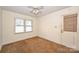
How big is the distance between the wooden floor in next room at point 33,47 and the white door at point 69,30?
0.12 metres

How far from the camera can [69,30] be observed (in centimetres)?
133

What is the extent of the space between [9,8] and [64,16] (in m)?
1.04

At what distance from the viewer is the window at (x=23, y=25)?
1.32 metres

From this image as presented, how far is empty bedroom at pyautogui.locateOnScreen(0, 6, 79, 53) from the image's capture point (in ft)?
4.11

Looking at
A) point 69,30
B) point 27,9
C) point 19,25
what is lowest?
point 69,30

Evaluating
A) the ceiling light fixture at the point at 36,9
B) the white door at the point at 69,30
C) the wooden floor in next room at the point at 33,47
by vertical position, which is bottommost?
the wooden floor in next room at the point at 33,47

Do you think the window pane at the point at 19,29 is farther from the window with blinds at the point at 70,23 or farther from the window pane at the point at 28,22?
the window with blinds at the point at 70,23

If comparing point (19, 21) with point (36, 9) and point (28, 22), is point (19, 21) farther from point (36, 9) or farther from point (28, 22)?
point (36, 9)

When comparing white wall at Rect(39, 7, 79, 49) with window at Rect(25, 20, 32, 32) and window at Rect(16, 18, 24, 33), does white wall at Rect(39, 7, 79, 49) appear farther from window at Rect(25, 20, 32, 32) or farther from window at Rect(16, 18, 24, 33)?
window at Rect(16, 18, 24, 33)

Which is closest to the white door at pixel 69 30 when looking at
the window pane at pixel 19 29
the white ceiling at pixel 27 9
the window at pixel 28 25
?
the white ceiling at pixel 27 9

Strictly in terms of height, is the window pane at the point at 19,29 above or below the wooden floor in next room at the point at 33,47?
above

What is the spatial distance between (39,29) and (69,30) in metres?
0.60

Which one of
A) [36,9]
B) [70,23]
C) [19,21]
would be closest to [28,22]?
[19,21]

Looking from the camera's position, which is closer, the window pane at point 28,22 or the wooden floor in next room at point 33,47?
the wooden floor in next room at point 33,47
